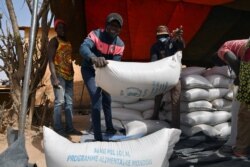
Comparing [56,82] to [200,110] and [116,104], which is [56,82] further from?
[200,110]

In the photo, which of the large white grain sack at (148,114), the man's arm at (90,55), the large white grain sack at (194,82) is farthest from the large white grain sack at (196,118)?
the man's arm at (90,55)

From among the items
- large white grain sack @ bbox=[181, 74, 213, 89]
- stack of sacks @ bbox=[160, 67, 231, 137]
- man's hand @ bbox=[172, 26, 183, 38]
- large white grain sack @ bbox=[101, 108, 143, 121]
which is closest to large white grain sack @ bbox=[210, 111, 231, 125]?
stack of sacks @ bbox=[160, 67, 231, 137]

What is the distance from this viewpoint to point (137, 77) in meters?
2.43

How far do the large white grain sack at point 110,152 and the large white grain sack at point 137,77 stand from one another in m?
0.49

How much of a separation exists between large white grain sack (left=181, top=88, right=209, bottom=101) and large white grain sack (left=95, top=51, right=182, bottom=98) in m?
0.64

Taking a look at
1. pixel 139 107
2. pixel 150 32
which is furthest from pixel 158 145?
pixel 150 32

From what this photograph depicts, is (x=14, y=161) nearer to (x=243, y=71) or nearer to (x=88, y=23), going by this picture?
(x=243, y=71)

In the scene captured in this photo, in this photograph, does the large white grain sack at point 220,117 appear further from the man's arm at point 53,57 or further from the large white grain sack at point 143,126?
the man's arm at point 53,57

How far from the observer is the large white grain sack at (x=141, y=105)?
355cm

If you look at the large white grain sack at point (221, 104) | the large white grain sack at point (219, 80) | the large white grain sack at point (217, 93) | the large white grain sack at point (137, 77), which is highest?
the large white grain sack at point (137, 77)

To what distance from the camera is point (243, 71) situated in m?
2.20

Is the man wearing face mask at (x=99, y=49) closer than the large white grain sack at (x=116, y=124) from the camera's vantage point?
Yes

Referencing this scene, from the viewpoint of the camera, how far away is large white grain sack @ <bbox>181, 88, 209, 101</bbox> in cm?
322

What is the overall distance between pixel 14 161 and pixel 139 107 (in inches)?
76.3
